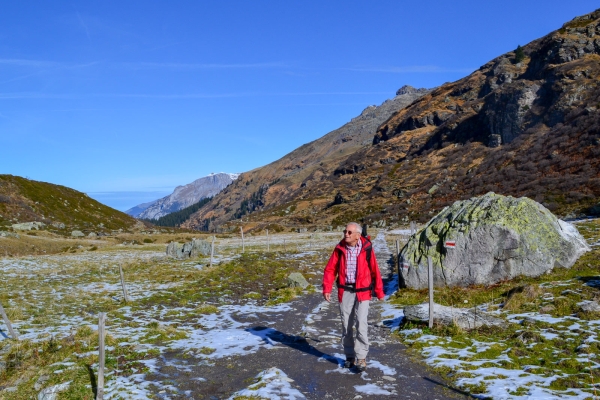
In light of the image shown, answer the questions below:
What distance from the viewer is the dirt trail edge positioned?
7.47 m

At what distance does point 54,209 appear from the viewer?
82750mm

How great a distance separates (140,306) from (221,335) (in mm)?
6158

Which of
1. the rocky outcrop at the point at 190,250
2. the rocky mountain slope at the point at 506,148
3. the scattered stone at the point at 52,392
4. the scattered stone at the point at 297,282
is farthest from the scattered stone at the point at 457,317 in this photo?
the rocky mountain slope at the point at 506,148

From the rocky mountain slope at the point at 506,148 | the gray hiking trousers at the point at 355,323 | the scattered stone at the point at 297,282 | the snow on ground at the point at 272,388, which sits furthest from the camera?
the rocky mountain slope at the point at 506,148

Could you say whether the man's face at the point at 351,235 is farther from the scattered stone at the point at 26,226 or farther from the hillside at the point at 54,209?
the hillside at the point at 54,209

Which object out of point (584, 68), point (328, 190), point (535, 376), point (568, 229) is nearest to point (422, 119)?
point (328, 190)

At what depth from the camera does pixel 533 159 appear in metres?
65.3

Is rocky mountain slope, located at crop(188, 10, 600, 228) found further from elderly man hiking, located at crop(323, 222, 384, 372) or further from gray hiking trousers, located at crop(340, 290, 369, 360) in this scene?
gray hiking trousers, located at crop(340, 290, 369, 360)

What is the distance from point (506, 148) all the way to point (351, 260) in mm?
86600

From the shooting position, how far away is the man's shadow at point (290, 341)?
953 centimetres

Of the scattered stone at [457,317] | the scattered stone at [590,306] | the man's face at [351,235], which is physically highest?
the man's face at [351,235]

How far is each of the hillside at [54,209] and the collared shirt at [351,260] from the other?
6918 centimetres

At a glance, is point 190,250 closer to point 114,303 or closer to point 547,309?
point 114,303

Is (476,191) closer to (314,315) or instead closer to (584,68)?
(584,68)
